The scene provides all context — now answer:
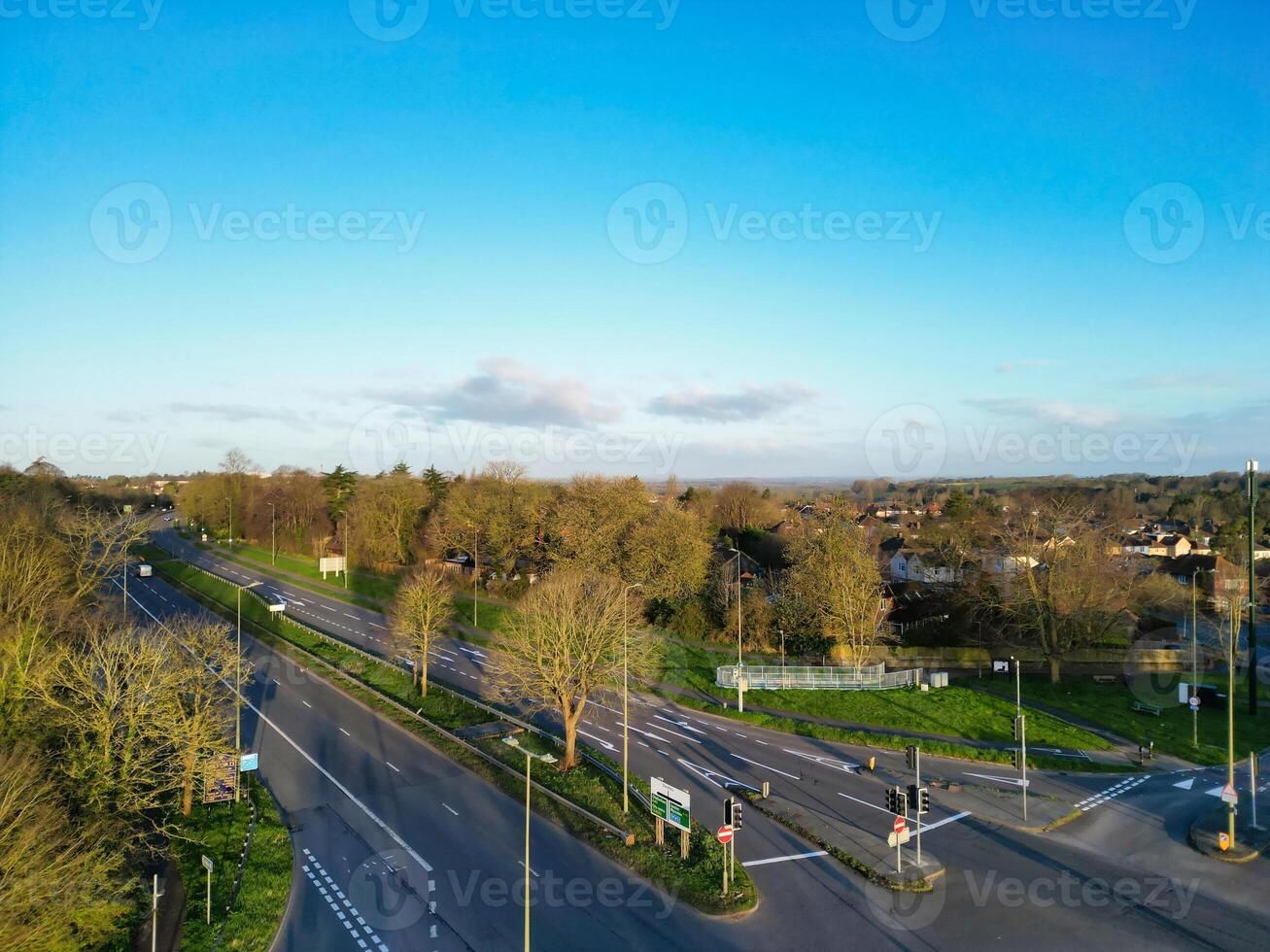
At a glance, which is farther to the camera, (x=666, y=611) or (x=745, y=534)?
(x=745, y=534)

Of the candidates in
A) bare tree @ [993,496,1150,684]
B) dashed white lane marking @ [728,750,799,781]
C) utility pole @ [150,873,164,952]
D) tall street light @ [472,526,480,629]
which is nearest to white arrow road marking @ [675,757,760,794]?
dashed white lane marking @ [728,750,799,781]

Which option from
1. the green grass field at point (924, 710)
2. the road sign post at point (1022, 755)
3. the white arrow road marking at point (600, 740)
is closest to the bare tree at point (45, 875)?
the white arrow road marking at point (600, 740)

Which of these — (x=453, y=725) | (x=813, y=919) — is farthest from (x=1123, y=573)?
(x=453, y=725)

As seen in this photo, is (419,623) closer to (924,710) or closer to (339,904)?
(339,904)

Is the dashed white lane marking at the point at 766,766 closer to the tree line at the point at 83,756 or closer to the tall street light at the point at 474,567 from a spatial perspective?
the tree line at the point at 83,756

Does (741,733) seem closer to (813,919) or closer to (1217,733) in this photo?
(813,919)

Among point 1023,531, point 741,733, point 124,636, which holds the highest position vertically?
point 1023,531

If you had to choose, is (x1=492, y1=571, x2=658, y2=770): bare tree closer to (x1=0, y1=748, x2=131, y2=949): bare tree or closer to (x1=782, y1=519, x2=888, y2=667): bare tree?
(x1=0, y1=748, x2=131, y2=949): bare tree
